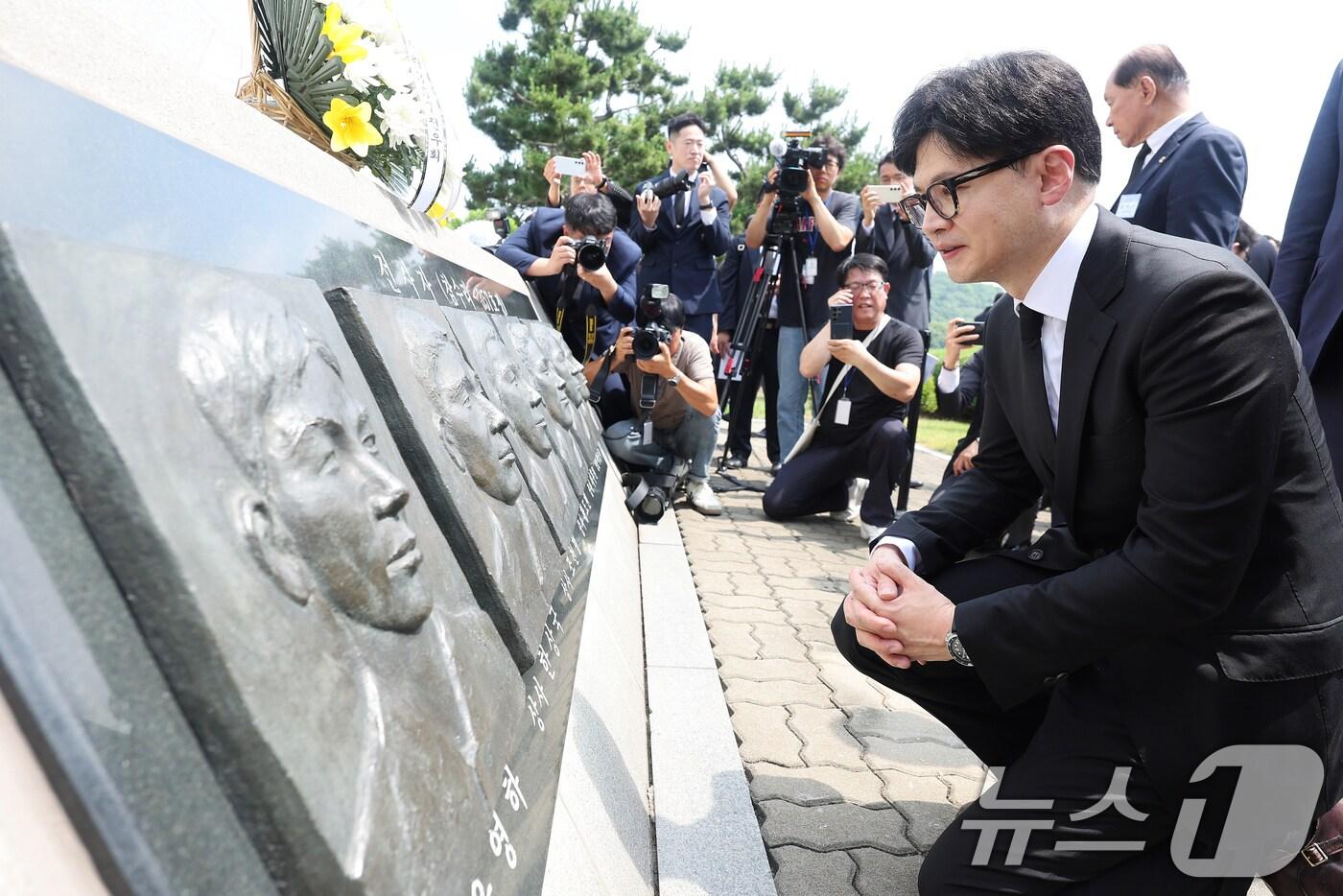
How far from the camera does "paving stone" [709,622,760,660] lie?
3234 mm

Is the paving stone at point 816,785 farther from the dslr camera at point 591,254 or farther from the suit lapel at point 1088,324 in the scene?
the dslr camera at point 591,254

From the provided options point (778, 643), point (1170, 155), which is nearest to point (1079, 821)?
point (778, 643)

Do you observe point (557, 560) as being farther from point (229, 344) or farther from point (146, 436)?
point (146, 436)

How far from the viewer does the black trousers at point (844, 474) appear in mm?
5191

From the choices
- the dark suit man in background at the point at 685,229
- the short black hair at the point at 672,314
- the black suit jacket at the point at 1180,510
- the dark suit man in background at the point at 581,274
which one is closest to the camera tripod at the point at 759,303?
the dark suit man in background at the point at 685,229

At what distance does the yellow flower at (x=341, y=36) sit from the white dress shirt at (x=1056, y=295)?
64.8 inches

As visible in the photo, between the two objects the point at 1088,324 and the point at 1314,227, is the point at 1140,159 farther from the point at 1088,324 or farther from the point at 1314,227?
the point at 1088,324

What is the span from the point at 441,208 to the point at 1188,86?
2835 millimetres

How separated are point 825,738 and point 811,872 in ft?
2.27

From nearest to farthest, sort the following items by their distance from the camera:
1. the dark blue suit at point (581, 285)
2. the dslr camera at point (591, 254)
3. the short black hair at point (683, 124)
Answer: the dslr camera at point (591, 254) → the dark blue suit at point (581, 285) → the short black hair at point (683, 124)

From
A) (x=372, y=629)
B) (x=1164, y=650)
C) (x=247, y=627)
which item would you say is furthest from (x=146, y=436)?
(x=1164, y=650)

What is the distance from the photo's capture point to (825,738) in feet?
8.54

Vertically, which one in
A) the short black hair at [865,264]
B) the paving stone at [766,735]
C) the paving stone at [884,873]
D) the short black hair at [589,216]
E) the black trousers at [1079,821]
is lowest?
the paving stone at [766,735]

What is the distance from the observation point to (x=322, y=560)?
97 cm
